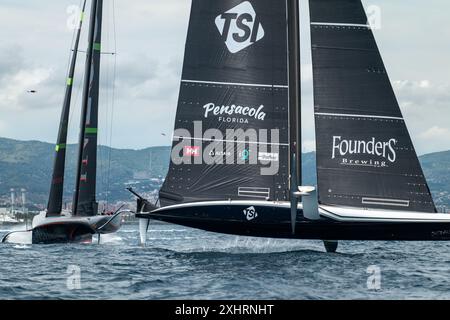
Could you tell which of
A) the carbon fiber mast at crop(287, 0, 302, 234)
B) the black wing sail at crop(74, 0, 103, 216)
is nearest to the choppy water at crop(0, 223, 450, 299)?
the carbon fiber mast at crop(287, 0, 302, 234)

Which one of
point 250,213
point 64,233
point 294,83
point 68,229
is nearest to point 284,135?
point 294,83

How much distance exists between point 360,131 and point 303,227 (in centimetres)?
411

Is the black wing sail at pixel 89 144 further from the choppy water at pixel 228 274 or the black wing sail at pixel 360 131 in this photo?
the black wing sail at pixel 360 131

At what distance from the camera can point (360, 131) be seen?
3475 centimetres

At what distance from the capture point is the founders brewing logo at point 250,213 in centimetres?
3447

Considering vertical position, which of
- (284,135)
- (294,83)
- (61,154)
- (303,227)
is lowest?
(303,227)

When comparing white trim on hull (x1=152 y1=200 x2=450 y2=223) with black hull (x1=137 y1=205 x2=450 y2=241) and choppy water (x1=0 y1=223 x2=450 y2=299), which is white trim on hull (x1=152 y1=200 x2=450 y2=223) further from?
choppy water (x1=0 y1=223 x2=450 y2=299)

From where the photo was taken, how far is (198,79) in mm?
35969

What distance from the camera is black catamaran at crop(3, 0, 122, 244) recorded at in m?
49.4

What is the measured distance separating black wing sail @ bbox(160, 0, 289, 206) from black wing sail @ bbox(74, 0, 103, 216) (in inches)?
633

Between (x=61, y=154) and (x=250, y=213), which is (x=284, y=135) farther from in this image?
(x=61, y=154)

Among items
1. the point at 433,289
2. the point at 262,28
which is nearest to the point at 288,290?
the point at 433,289

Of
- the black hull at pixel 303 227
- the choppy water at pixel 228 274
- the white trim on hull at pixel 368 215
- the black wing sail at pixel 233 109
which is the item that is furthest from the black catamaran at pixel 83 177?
the white trim on hull at pixel 368 215

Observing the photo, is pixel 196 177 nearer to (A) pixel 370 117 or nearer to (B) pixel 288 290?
(A) pixel 370 117
